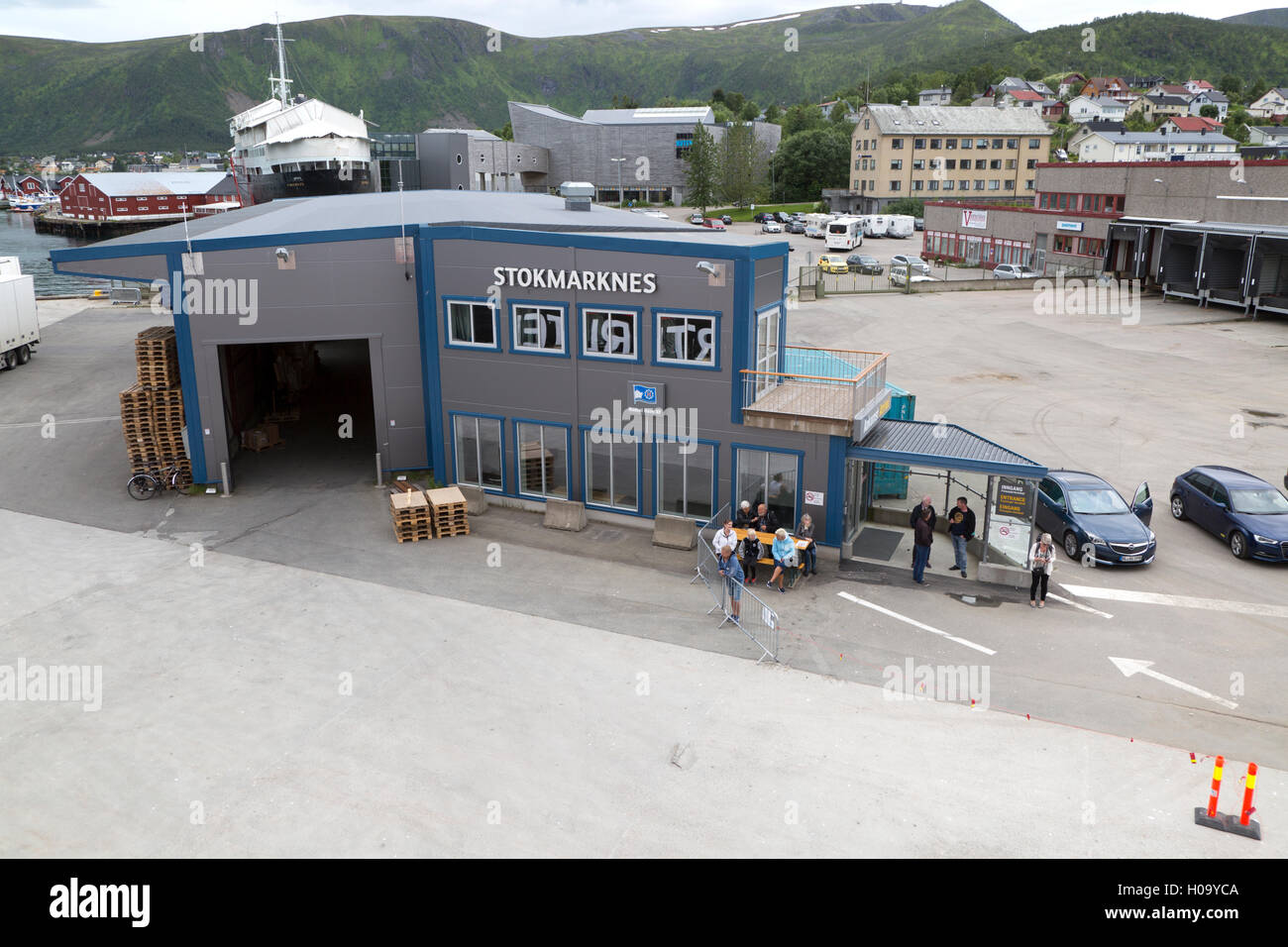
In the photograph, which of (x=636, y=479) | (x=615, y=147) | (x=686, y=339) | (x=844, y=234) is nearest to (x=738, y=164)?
(x=615, y=147)

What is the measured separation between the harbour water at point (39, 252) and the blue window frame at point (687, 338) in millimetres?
51776

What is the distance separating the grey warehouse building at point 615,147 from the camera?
4835 inches

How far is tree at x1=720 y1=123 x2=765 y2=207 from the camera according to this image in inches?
4439

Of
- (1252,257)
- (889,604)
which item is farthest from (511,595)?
(1252,257)

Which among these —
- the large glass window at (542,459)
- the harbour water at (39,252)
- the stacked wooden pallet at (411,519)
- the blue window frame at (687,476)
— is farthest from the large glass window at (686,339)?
the harbour water at (39,252)

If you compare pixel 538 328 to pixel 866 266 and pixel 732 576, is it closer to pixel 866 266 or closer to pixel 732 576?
pixel 732 576

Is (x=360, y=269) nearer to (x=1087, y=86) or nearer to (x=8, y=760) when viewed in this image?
(x=8, y=760)

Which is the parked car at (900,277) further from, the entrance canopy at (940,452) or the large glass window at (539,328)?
the large glass window at (539,328)

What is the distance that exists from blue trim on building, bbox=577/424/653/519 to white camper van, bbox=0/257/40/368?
94.6ft

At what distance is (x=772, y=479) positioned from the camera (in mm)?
20766

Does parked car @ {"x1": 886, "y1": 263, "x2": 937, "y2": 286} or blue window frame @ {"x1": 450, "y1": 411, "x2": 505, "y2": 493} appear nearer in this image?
blue window frame @ {"x1": 450, "y1": 411, "x2": 505, "y2": 493}

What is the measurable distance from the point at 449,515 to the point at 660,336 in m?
6.53

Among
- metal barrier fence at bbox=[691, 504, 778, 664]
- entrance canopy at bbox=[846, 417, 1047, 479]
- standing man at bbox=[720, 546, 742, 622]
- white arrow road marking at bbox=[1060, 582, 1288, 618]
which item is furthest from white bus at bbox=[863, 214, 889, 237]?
standing man at bbox=[720, 546, 742, 622]

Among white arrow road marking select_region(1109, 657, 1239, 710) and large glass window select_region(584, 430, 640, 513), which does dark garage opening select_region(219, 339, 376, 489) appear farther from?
white arrow road marking select_region(1109, 657, 1239, 710)
